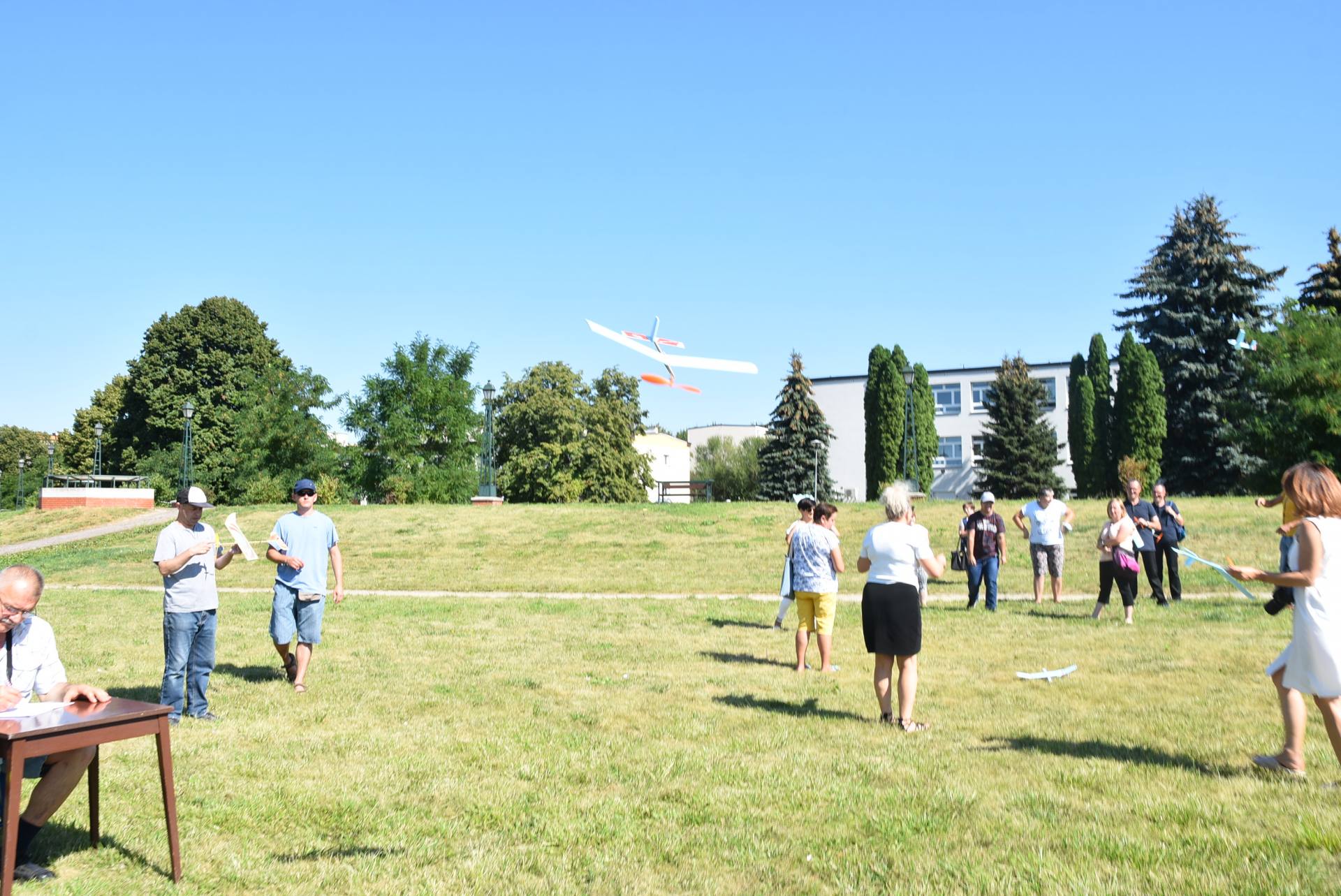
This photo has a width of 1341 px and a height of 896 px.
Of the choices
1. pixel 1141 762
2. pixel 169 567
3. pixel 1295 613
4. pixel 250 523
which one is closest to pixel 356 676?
pixel 169 567

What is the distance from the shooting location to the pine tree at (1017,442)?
5288 centimetres

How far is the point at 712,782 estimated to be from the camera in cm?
594

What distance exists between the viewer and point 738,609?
16281mm

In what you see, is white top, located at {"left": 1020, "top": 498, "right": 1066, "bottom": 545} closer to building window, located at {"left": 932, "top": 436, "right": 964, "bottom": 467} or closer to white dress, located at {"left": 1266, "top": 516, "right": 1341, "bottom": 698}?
white dress, located at {"left": 1266, "top": 516, "right": 1341, "bottom": 698}

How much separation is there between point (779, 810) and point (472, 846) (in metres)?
1.67

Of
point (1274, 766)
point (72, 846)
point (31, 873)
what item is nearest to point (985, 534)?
point (1274, 766)

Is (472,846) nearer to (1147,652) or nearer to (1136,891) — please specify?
(1136,891)

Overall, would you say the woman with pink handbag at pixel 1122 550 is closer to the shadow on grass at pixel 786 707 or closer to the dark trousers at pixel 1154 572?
the dark trousers at pixel 1154 572

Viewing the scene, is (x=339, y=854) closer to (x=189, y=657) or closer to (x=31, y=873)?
(x=31, y=873)

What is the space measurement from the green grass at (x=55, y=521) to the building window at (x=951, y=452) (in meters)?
46.4

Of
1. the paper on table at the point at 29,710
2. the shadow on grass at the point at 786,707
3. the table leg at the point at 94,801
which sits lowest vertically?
the shadow on grass at the point at 786,707

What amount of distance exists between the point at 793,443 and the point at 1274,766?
52.6 m

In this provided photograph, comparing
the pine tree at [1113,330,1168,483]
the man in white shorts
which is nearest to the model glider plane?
the man in white shorts

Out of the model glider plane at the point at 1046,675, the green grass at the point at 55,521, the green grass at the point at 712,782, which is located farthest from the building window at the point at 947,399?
the model glider plane at the point at 1046,675
